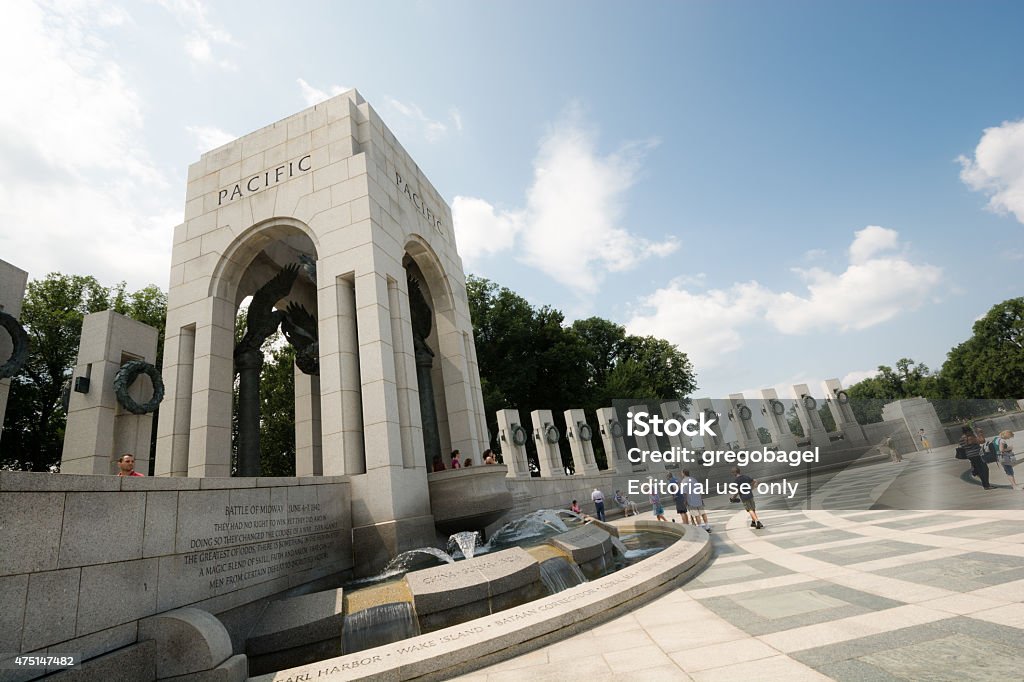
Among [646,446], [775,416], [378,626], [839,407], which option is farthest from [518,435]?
[839,407]

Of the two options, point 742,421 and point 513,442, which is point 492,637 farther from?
point 742,421

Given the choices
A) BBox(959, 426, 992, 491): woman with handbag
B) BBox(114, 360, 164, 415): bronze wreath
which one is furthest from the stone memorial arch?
BBox(959, 426, 992, 491): woman with handbag

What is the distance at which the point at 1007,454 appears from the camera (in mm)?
11062

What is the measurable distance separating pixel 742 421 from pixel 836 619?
128ft

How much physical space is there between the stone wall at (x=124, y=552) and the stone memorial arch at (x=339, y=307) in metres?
3.31

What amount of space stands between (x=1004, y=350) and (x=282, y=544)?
281 ft

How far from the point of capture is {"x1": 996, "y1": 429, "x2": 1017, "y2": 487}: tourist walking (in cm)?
1098

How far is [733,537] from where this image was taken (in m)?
11.6

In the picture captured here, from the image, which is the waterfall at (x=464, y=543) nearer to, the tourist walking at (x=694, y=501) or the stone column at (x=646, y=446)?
the tourist walking at (x=694, y=501)

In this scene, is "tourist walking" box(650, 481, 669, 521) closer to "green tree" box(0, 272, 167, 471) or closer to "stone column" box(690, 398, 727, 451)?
"stone column" box(690, 398, 727, 451)

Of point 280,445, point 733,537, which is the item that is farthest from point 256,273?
point 280,445

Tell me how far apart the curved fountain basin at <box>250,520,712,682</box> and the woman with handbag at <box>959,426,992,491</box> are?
10.8m

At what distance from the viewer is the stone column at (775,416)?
38719mm

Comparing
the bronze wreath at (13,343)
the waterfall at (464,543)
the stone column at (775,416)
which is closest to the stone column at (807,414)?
the stone column at (775,416)
